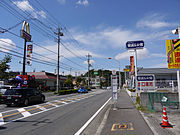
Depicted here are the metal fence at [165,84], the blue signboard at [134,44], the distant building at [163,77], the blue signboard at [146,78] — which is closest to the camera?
the blue signboard at [146,78]

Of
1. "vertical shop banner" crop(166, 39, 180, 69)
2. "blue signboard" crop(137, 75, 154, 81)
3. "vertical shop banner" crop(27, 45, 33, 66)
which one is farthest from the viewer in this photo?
"vertical shop banner" crop(27, 45, 33, 66)

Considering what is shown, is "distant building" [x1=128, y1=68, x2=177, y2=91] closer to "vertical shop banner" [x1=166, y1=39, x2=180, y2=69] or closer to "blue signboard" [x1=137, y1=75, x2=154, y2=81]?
"blue signboard" [x1=137, y1=75, x2=154, y2=81]

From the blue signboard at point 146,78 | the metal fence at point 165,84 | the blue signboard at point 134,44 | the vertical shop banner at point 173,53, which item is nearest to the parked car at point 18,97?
the blue signboard at point 146,78

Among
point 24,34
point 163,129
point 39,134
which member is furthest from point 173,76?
point 39,134

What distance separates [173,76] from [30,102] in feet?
117

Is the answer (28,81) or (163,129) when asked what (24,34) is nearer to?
(28,81)

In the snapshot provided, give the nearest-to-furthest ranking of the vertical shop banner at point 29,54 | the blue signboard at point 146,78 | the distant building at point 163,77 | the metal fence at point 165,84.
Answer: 1. the blue signboard at point 146,78
2. the metal fence at point 165,84
3. the distant building at point 163,77
4. the vertical shop banner at point 29,54

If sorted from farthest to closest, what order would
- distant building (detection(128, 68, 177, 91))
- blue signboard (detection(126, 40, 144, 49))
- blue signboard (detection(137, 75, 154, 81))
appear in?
distant building (detection(128, 68, 177, 91)) < blue signboard (detection(126, 40, 144, 49)) < blue signboard (detection(137, 75, 154, 81))

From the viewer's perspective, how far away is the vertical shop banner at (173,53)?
9156mm

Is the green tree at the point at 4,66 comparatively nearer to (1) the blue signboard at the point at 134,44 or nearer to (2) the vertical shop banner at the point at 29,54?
(2) the vertical shop banner at the point at 29,54

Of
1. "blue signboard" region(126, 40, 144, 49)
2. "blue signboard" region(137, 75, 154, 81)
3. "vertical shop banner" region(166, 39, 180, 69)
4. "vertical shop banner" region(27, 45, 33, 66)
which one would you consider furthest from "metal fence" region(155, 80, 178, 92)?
"vertical shop banner" region(27, 45, 33, 66)

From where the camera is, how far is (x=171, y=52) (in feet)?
30.4

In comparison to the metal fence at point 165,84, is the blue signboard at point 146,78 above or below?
above

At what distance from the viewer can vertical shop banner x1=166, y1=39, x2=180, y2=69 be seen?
30.0ft
